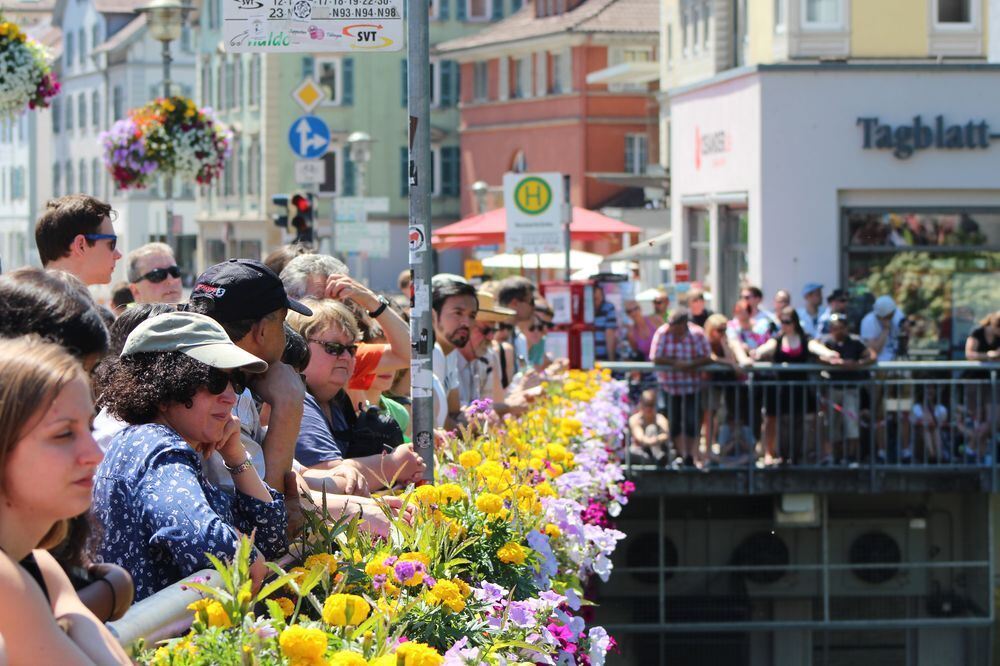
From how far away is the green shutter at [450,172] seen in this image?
65.0 m

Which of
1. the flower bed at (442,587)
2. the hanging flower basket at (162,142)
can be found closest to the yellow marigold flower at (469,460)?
the flower bed at (442,587)

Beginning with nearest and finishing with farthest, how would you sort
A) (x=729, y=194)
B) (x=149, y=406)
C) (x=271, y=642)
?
(x=271, y=642), (x=149, y=406), (x=729, y=194)

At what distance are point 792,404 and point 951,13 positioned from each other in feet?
35.2

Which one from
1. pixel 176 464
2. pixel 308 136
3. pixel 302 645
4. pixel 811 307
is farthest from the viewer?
pixel 811 307

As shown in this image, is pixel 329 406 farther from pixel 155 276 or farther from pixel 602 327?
pixel 602 327

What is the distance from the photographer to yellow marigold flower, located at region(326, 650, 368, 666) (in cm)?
365

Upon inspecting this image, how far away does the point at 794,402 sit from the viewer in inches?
682

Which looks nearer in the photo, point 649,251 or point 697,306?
point 697,306

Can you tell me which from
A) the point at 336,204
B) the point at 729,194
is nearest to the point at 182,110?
the point at 336,204

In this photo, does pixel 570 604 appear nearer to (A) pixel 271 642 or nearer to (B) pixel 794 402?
(A) pixel 271 642

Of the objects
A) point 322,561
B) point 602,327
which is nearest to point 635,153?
point 602,327

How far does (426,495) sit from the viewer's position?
5379 mm

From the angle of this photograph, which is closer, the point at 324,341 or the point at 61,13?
the point at 324,341

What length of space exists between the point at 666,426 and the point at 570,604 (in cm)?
1183
